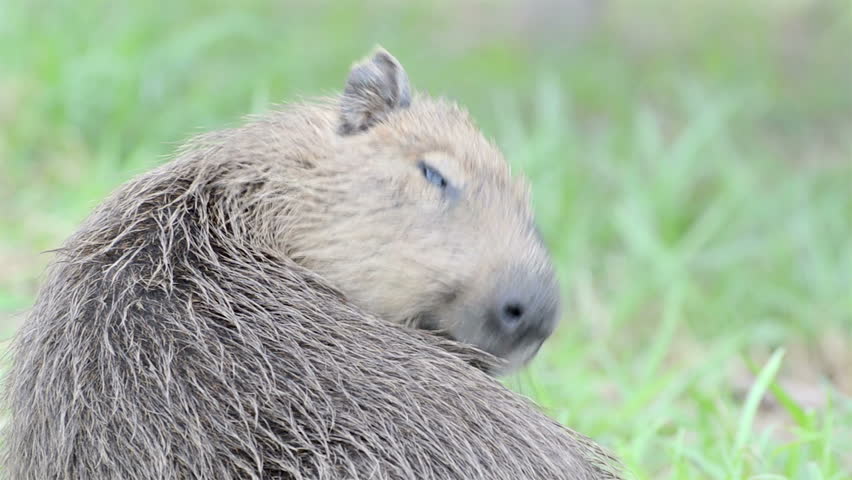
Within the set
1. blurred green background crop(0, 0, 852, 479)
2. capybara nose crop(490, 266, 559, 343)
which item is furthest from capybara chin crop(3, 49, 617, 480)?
blurred green background crop(0, 0, 852, 479)

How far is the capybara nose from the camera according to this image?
7.35 feet

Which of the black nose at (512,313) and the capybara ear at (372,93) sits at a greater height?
the capybara ear at (372,93)

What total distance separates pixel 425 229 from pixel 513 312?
29cm

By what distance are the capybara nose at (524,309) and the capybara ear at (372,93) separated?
65cm

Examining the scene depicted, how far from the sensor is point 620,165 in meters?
6.43

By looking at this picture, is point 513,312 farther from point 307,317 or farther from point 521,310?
point 307,317

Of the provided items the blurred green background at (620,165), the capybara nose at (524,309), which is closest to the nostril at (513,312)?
the capybara nose at (524,309)

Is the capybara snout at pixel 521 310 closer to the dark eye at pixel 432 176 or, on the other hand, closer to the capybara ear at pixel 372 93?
the dark eye at pixel 432 176

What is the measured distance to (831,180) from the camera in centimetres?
679

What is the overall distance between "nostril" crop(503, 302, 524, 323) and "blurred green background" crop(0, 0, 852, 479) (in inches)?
24.2

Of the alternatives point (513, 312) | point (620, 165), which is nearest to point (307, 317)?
point (513, 312)

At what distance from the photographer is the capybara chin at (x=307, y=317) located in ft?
6.55

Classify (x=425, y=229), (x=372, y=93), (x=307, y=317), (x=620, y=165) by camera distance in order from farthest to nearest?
(x=620, y=165)
(x=372, y=93)
(x=425, y=229)
(x=307, y=317)

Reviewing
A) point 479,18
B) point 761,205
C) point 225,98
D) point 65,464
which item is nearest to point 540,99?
point 761,205
